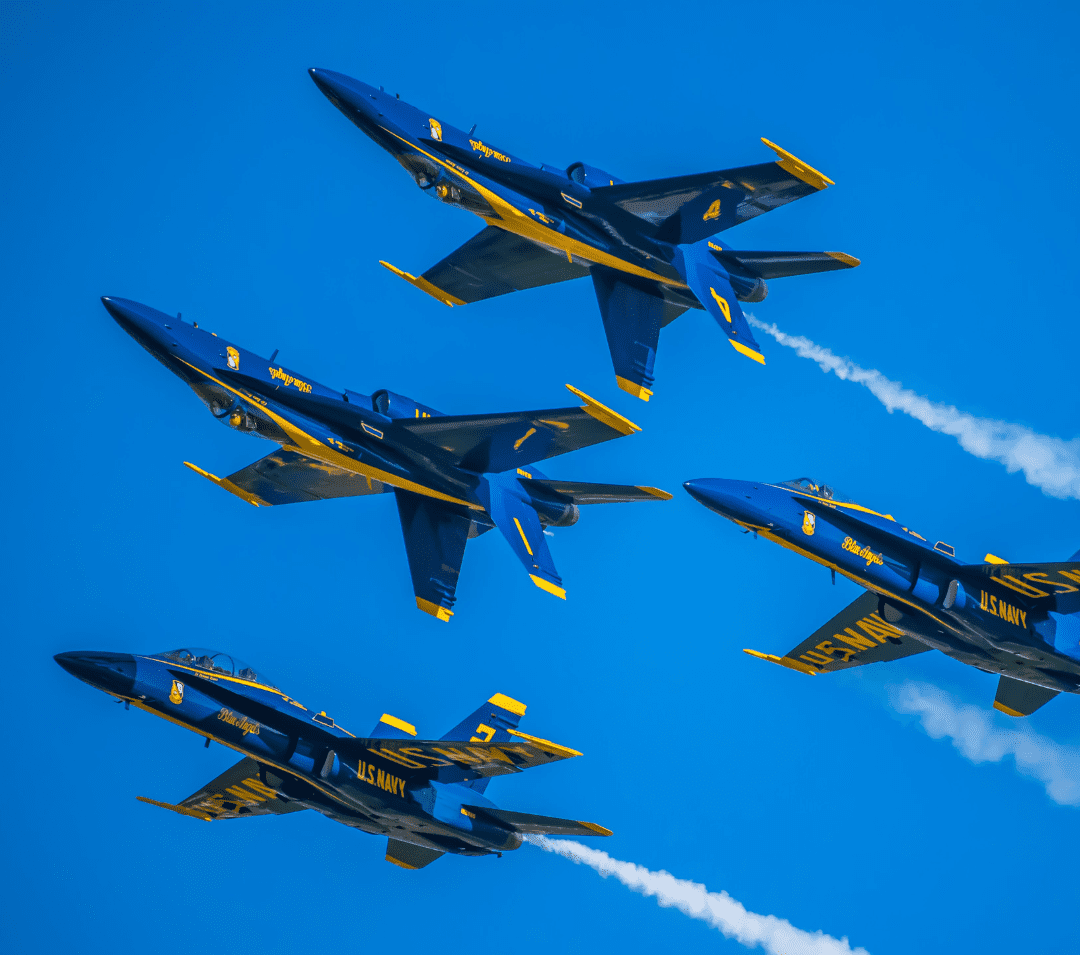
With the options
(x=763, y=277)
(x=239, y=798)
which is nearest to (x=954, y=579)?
(x=763, y=277)

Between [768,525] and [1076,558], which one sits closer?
[768,525]

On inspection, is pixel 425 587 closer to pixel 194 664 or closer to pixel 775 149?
pixel 194 664

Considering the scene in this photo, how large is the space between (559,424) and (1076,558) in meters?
10.3

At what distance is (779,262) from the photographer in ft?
110

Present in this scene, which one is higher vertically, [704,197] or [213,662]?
[704,197]

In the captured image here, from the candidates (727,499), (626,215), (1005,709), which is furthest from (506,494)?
(1005,709)

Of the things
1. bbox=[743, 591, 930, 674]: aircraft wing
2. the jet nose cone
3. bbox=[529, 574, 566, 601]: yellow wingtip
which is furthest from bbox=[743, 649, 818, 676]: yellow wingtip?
the jet nose cone

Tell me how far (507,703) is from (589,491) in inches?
169

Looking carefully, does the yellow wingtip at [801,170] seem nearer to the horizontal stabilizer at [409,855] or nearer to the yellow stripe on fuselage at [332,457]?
the yellow stripe on fuselage at [332,457]

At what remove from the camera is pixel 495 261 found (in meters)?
35.8

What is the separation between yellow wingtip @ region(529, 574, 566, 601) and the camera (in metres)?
31.3

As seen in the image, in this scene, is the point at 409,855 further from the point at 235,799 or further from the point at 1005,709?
the point at 1005,709

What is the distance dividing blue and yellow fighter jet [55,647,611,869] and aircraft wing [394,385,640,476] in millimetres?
4658

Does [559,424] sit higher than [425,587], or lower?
higher
